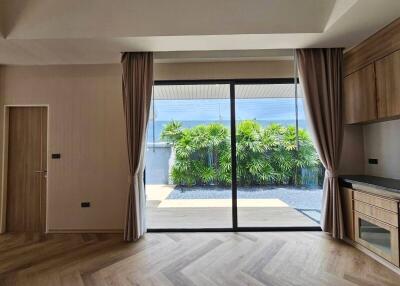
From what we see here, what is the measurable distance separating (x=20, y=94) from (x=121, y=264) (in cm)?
322

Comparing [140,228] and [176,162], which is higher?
[176,162]

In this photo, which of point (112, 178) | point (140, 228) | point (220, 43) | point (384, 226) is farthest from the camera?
point (112, 178)

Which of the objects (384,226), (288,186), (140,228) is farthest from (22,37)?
(384,226)

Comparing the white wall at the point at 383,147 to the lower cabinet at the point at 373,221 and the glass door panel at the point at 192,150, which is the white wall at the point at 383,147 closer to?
the lower cabinet at the point at 373,221

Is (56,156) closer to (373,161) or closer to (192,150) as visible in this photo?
(192,150)

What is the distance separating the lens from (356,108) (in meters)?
3.24

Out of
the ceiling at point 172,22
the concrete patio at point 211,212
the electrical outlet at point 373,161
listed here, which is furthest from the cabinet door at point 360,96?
the concrete patio at point 211,212

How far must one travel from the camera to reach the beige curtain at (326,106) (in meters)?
3.30

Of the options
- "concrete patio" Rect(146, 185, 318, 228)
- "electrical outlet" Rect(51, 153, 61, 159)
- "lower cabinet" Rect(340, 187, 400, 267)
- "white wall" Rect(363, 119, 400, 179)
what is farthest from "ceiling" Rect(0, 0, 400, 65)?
"concrete patio" Rect(146, 185, 318, 228)

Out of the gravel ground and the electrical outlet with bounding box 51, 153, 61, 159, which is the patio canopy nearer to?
the gravel ground

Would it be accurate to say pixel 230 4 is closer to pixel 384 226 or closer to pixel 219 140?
pixel 219 140

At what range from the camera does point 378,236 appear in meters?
2.70

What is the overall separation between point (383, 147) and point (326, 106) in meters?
0.96

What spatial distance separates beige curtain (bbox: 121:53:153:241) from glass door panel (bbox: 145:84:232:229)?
1.48 ft
